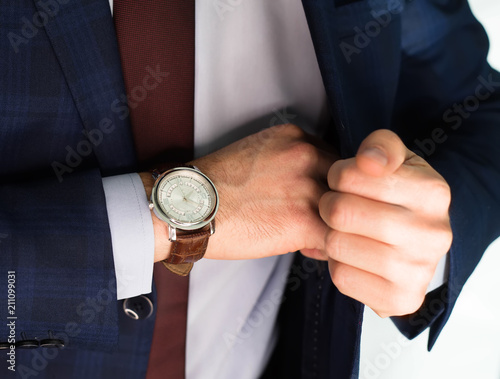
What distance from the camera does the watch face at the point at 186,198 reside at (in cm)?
82

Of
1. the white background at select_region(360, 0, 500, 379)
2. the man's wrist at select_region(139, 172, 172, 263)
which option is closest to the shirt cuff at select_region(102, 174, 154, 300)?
the man's wrist at select_region(139, 172, 172, 263)

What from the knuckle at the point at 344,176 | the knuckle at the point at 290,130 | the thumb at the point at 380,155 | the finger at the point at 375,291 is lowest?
the finger at the point at 375,291

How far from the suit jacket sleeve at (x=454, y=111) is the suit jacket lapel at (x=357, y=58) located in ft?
0.26

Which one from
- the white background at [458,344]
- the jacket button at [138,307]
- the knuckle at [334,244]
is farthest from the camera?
the white background at [458,344]

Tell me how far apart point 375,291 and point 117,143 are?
53 cm

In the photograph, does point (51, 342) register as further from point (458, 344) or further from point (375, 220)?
point (458, 344)

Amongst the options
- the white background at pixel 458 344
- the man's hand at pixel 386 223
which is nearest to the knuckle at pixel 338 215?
the man's hand at pixel 386 223

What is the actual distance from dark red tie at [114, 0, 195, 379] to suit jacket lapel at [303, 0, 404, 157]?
9.9 inches

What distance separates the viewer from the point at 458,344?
1.72 meters

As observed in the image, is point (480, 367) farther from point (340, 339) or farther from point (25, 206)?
point (25, 206)

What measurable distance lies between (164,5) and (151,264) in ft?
1.57

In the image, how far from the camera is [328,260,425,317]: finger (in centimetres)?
80

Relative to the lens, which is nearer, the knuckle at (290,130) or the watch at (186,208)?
the watch at (186,208)

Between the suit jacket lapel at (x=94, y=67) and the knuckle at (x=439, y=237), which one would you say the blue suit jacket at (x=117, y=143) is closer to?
the suit jacket lapel at (x=94, y=67)
